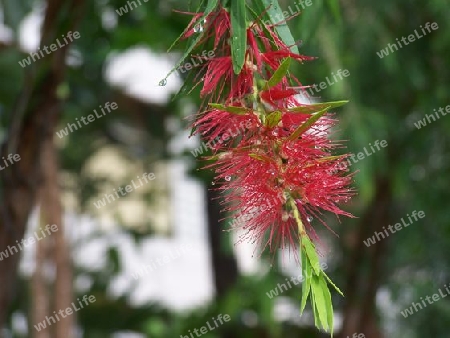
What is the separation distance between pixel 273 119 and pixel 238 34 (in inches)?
3.2

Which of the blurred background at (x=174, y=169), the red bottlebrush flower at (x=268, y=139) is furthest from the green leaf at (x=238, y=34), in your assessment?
the blurred background at (x=174, y=169)

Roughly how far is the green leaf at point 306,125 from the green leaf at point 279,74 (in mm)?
38

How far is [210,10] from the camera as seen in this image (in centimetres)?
56

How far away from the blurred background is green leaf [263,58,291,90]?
419mm

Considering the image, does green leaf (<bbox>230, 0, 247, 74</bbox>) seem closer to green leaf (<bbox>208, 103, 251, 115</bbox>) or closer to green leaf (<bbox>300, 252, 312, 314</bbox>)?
green leaf (<bbox>208, 103, 251, 115</bbox>)

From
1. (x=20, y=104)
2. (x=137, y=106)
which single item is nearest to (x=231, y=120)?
(x=20, y=104)

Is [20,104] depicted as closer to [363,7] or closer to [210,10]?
[210,10]

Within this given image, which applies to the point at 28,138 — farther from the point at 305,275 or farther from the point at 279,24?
the point at 305,275

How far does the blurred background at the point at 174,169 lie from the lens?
4.86 ft

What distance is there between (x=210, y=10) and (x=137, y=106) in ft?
10.3

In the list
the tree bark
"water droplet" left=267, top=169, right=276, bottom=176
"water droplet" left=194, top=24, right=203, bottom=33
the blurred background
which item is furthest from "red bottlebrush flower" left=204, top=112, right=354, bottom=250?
the tree bark

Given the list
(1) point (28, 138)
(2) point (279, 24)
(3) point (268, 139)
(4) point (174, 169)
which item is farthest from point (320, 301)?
(4) point (174, 169)

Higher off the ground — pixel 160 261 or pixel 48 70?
pixel 48 70

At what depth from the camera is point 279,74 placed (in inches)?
19.8
